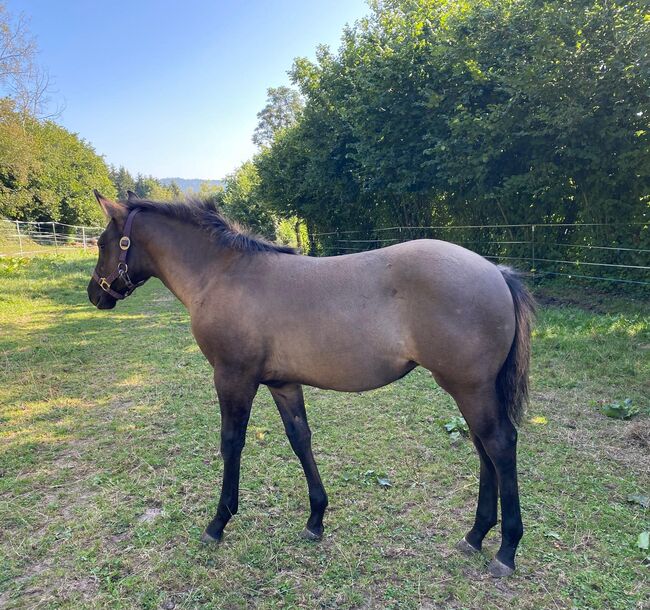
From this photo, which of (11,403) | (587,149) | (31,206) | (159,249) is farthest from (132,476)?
(31,206)

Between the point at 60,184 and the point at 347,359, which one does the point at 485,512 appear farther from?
the point at 60,184

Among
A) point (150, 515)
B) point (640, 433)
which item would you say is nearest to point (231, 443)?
point (150, 515)

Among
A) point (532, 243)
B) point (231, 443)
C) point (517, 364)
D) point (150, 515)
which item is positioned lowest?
point (150, 515)

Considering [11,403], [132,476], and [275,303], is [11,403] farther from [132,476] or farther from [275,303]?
[275,303]

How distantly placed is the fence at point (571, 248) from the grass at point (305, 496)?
258 cm

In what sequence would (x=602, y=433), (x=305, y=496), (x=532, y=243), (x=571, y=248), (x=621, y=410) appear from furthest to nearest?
(x=532, y=243), (x=571, y=248), (x=621, y=410), (x=602, y=433), (x=305, y=496)

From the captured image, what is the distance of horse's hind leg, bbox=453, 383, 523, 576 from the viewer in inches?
79.7

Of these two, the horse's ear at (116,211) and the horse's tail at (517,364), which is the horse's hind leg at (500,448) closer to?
the horse's tail at (517,364)

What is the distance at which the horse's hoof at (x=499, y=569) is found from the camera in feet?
6.95

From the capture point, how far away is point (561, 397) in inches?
161

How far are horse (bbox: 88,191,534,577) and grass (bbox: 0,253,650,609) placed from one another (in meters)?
0.22

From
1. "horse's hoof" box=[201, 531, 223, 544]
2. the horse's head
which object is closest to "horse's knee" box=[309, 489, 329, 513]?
"horse's hoof" box=[201, 531, 223, 544]

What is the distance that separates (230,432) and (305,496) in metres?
0.81

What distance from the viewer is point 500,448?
203cm
